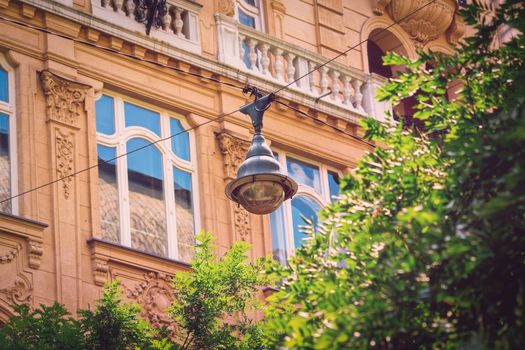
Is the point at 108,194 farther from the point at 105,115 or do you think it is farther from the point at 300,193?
the point at 300,193

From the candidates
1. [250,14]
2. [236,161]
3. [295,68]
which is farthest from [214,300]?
[250,14]

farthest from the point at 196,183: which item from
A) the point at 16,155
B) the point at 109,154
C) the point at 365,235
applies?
the point at 365,235

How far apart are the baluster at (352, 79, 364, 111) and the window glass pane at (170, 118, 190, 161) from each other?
417 centimetres

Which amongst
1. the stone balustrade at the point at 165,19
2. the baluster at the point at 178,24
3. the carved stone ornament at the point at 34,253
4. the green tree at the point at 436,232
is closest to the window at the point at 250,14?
the stone balustrade at the point at 165,19

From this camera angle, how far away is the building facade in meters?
22.0

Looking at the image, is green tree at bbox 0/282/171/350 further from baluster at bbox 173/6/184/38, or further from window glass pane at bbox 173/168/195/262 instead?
Result: baluster at bbox 173/6/184/38

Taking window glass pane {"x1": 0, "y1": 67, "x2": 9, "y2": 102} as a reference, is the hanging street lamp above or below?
below

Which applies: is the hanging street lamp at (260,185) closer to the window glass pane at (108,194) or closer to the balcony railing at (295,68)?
the window glass pane at (108,194)

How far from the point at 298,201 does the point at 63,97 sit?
16.3 feet

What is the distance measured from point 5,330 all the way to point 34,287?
3590mm

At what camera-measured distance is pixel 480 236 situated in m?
12.9

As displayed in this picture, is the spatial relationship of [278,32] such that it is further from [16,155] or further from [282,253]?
[16,155]

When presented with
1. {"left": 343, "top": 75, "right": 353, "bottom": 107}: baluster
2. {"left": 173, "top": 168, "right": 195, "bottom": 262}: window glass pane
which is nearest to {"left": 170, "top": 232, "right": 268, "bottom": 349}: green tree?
{"left": 173, "top": 168, "right": 195, "bottom": 262}: window glass pane

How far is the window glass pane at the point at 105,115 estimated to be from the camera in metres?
23.8
